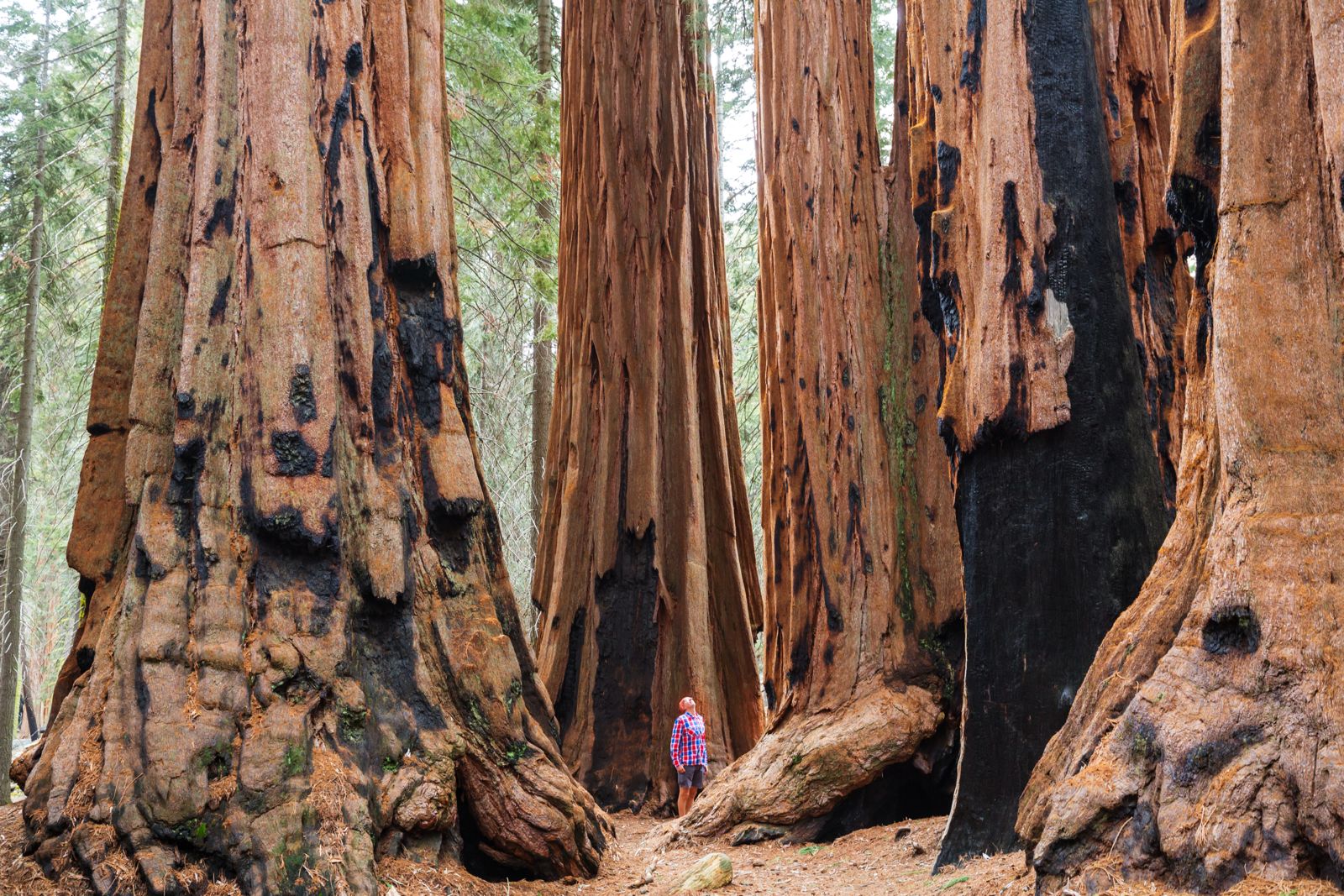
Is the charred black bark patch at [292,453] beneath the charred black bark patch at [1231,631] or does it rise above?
above

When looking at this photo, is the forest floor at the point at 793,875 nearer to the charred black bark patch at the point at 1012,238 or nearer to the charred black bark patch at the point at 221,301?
the charred black bark patch at the point at 221,301

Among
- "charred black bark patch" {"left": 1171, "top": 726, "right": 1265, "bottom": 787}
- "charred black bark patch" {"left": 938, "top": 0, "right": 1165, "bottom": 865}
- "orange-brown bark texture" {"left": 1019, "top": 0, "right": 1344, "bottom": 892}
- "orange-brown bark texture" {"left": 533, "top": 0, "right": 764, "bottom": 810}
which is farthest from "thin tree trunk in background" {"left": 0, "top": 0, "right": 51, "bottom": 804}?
"charred black bark patch" {"left": 1171, "top": 726, "right": 1265, "bottom": 787}

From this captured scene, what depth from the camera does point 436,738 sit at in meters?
4.08

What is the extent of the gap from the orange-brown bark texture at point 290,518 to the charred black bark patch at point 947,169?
99.1 inches

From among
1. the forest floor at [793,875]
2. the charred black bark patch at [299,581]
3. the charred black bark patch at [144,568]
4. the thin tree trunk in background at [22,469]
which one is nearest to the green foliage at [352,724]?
Result: the charred black bark patch at [299,581]

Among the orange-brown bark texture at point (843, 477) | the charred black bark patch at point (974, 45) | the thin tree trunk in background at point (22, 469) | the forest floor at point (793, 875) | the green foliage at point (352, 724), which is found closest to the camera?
the forest floor at point (793, 875)

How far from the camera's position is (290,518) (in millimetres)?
3898

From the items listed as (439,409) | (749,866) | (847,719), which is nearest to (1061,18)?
(439,409)

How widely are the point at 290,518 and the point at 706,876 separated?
2.50 meters

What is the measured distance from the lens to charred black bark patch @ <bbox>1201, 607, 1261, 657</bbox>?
101 inches

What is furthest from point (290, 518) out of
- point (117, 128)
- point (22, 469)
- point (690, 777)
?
point (22, 469)

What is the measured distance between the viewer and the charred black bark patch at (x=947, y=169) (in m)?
5.13

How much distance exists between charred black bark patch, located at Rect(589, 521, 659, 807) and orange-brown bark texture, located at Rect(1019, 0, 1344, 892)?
5739 mm

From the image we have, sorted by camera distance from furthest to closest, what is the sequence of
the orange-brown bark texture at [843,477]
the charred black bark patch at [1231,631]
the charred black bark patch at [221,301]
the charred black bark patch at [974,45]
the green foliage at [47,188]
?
the green foliage at [47,188], the orange-brown bark texture at [843,477], the charred black bark patch at [974,45], the charred black bark patch at [221,301], the charred black bark patch at [1231,631]
